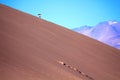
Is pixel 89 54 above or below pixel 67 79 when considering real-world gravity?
above

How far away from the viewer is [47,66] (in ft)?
34.1

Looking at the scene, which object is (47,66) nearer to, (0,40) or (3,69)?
(0,40)

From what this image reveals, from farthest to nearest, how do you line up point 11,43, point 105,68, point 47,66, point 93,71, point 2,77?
point 105,68
point 93,71
point 11,43
point 47,66
point 2,77

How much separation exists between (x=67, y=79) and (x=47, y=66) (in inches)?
48.8

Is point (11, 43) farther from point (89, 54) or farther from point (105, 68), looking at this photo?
point (89, 54)

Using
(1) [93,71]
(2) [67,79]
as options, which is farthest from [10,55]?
(1) [93,71]

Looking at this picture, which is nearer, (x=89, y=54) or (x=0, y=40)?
(x=0, y=40)

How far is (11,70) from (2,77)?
90 centimetres

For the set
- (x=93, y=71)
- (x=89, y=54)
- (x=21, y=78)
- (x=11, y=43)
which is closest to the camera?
(x=21, y=78)

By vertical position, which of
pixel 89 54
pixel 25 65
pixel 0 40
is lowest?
pixel 25 65

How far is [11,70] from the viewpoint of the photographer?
789 centimetres

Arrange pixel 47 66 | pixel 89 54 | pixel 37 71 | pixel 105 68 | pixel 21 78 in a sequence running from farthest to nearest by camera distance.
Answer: pixel 89 54 → pixel 105 68 → pixel 47 66 → pixel 37 71 → pixel 21 78

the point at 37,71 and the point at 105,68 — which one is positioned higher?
the point at 105,68

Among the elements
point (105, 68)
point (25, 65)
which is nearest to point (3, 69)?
point (25, 65)
